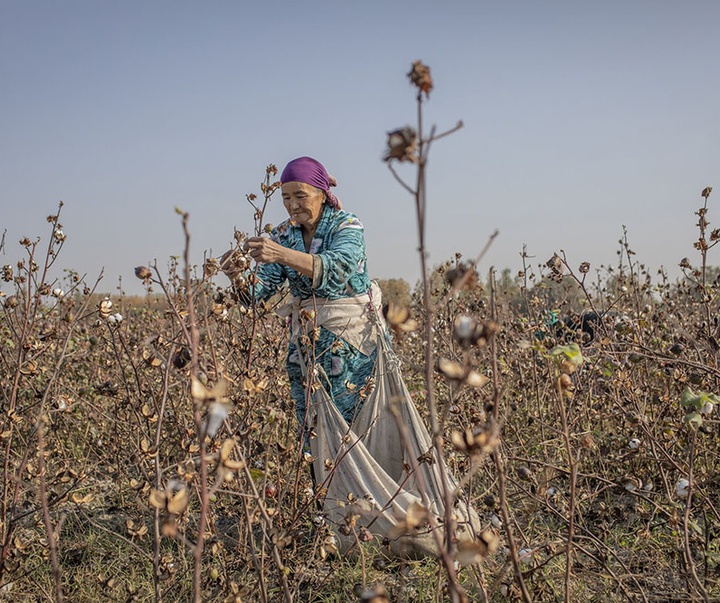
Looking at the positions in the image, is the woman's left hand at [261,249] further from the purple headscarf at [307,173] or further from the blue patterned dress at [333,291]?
the purple headscarf at [307,173]

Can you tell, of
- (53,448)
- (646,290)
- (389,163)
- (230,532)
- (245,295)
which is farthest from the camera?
(646,290)

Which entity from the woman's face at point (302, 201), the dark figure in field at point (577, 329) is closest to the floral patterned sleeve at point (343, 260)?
the woman's face at point (302, 201)

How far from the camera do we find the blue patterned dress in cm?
245

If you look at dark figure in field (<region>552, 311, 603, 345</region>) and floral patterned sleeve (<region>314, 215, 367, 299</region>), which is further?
dark figure in field (<region>552, 311, 603, 345</region>)

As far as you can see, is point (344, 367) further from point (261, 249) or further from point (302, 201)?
point (261, 249)

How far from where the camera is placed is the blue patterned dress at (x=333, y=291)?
96.4 inches

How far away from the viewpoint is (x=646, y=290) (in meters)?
4.12

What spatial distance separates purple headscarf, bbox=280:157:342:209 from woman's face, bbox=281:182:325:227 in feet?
0.06

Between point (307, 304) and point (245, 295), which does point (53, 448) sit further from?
point (245, 295)

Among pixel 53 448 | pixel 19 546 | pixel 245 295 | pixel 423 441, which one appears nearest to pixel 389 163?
pixel 245 295

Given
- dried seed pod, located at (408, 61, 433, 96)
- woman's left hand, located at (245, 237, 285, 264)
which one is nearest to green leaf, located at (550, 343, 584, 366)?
dried seed pod, located at (408, 61, 433, 96)

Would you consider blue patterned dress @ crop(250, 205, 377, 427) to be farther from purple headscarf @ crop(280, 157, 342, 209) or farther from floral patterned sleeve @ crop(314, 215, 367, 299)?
purple headscarf @ crop(280, 157, 342, 209)

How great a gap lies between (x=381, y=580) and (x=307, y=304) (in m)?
1.03

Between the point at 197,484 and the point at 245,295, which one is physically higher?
the point at 245,295
